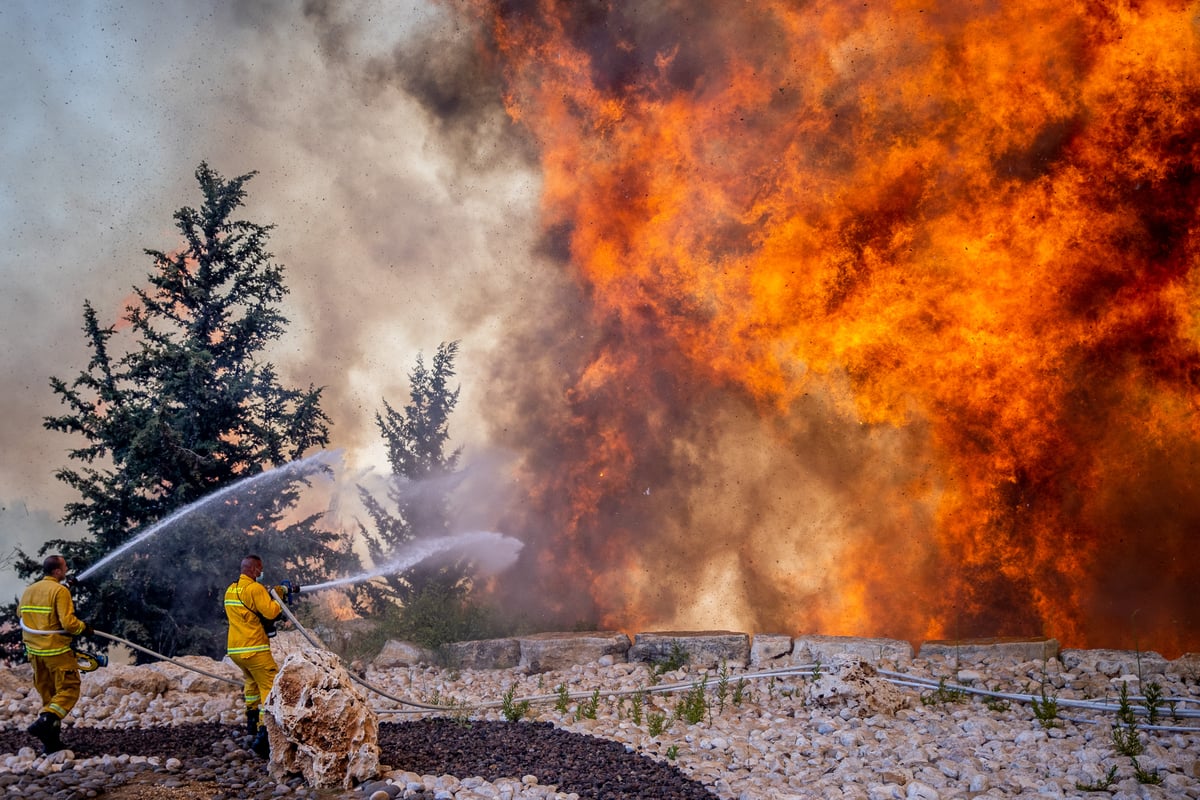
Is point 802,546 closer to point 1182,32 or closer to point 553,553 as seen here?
point 553,553

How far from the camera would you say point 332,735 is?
7.63 meters

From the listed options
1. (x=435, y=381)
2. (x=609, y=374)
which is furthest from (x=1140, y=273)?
(x=435, y=381)

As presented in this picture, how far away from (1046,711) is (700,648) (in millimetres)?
5796

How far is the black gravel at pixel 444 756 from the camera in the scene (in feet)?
24.6

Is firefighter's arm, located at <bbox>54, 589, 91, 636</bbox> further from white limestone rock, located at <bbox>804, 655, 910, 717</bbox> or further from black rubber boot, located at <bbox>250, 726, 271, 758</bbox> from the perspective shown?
white limestone rock, located at <bbox>804, 655, 910, 717</bbox>

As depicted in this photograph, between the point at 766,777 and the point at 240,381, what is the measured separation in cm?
1412

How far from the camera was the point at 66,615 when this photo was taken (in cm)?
933

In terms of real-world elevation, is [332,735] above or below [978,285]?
below

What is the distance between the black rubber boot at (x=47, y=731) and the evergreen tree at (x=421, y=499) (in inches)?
363

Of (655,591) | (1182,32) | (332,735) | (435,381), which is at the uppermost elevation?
(1182,32)

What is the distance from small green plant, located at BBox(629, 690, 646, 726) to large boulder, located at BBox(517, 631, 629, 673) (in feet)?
10.4

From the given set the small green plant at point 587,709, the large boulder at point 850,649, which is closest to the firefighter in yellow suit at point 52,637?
the small green plant at point 587,709

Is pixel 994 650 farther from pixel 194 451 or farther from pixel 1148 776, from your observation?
pixel 194 451

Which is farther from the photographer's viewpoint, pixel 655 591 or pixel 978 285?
pixel 655 591
